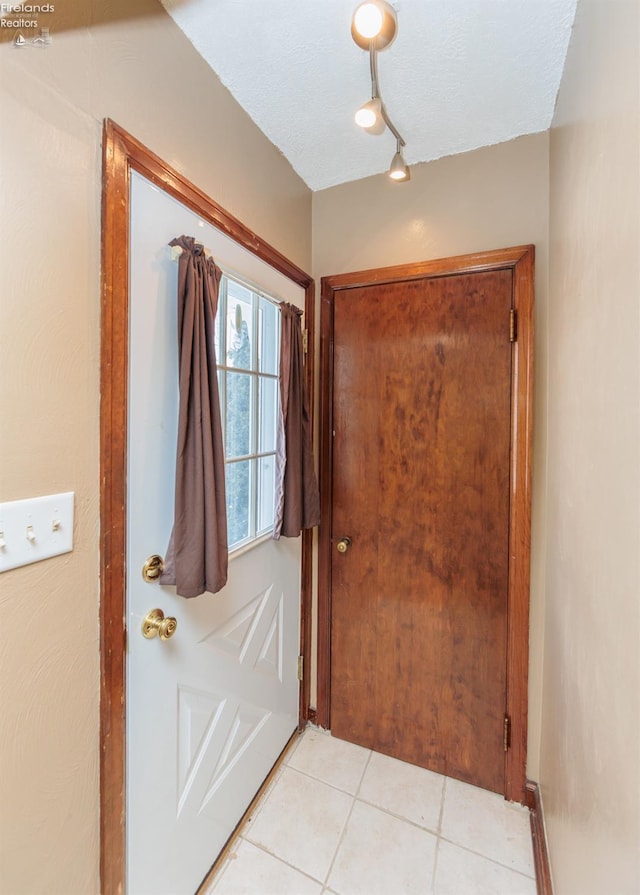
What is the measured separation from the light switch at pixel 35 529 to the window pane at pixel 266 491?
2.45 ft

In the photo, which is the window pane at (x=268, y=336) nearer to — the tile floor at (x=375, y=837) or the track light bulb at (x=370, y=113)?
the track light bulb at (x=370, y=113)

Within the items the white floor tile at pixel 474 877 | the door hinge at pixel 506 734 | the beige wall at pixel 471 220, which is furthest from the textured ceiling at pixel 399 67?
the white floor tile at pixel 474 877

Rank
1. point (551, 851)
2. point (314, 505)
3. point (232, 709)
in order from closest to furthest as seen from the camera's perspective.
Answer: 1. point (551, 851)
2. point (232, 709)
3. point (314, 505)

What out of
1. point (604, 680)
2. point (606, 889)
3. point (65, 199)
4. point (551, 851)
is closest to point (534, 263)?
point (604, 680)

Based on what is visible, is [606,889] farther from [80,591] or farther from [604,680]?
[80,591]

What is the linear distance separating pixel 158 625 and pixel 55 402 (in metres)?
0.60

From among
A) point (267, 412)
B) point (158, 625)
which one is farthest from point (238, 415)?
point (158, 625)

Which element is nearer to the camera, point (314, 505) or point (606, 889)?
point (606, 889)

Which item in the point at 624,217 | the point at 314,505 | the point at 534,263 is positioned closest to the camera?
the point at 624,217

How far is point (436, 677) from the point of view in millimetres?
1601

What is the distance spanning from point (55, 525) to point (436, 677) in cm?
153

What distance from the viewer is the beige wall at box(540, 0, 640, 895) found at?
0.60m

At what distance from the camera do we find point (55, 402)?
0.76 meters

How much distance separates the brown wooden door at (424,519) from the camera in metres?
1.51
